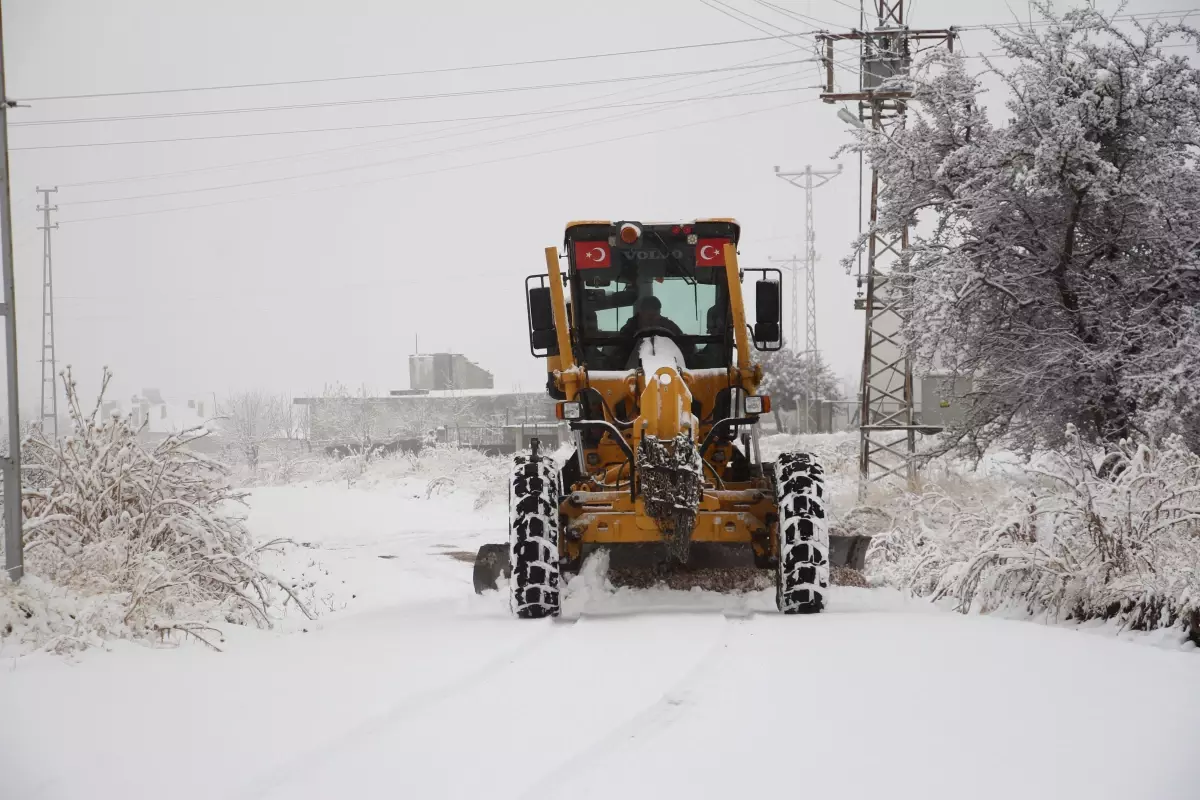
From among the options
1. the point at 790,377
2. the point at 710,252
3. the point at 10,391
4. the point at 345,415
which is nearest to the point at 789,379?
the point at 790,377

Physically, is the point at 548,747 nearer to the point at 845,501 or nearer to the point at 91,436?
the point at 91,436

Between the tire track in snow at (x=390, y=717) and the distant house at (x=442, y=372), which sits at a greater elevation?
the distant house at (x=442, y=372)

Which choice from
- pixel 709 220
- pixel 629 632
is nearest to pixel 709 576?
pixel 629 632

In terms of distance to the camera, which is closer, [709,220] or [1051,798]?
[1051,798]

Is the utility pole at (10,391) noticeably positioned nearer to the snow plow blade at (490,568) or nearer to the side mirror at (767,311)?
the snow plow blade at (490,568)

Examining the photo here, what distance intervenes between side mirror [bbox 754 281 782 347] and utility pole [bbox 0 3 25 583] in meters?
4.83

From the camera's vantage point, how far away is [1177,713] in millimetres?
3984

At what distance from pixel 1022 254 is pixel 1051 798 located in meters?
11.4

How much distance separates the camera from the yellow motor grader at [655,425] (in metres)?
6.44

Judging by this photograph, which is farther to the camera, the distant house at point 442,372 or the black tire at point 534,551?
the distant house at point 442,372

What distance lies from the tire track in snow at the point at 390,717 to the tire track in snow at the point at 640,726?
31.6 inches

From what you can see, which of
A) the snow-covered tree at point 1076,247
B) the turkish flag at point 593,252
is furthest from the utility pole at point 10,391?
the snow-covered tree at point 1076,247

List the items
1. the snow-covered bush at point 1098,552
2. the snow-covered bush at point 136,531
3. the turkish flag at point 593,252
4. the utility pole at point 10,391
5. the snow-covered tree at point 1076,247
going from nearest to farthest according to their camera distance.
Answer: the utility pole at point 10,391 → the snow-covered bush at point 1098,552 → the snow-covered bush at point 136,531 → the turkish flag at point 593,252 → the snow-covered tree at point 1076,247

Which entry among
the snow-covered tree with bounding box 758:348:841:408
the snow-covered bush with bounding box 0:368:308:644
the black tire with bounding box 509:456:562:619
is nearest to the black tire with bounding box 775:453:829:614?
the black tire with bounding box 509:456:562:619
